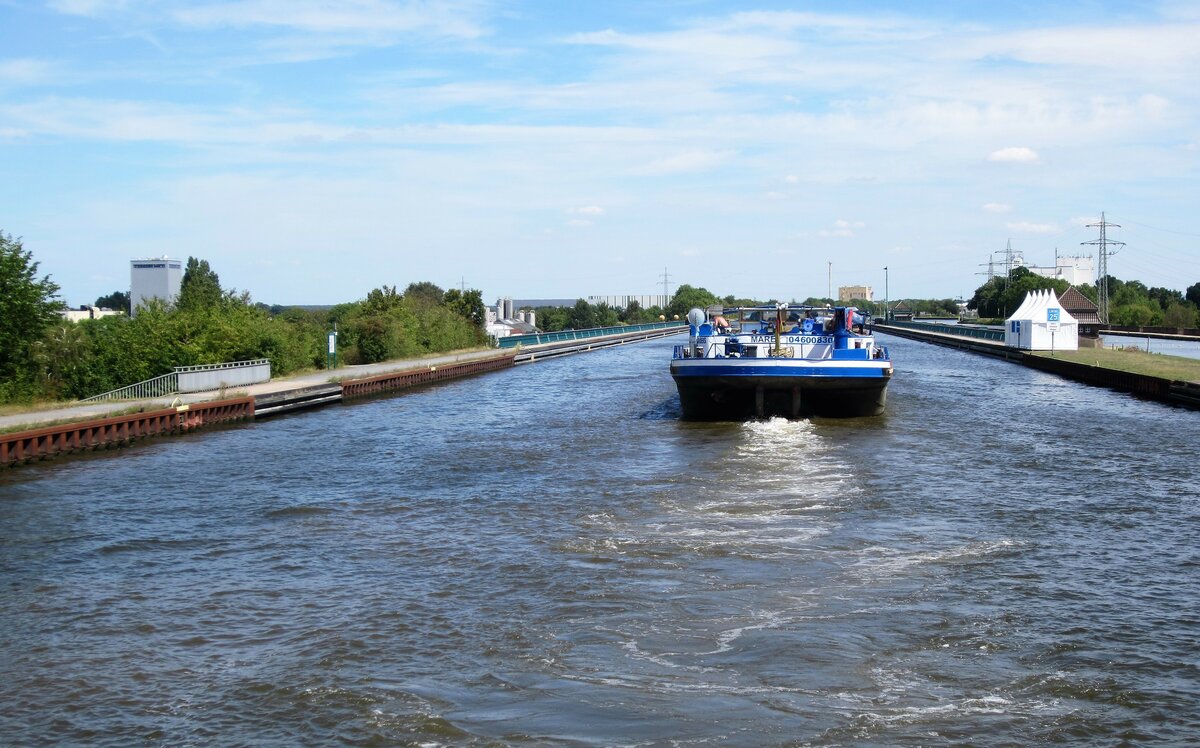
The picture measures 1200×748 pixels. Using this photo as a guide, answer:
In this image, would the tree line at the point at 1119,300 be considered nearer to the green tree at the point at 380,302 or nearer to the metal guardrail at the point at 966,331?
the metal guardrail at the point at 966,331

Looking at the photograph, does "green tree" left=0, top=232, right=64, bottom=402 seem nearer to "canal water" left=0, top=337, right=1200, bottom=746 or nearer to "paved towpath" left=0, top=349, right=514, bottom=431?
"paved towpath" left=0, top=349, right=514, bottom=431

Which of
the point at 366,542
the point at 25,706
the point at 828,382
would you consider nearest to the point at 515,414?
the point at 828,382

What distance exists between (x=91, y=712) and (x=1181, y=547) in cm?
1424

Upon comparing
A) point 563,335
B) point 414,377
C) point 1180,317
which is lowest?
point 414,377

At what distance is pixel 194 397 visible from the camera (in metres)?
34.2

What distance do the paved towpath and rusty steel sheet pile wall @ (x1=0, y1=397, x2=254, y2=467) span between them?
0.55 m

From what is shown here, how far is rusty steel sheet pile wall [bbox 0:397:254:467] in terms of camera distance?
2469 centimetres

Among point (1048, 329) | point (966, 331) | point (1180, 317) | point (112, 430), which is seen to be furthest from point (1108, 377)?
point (1180, 317)

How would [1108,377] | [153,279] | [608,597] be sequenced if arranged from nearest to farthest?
[608,597] → [1108,377] → [153,279]

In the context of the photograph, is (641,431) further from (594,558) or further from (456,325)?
(456,325)

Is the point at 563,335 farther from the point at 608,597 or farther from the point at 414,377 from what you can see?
the point at 608,597

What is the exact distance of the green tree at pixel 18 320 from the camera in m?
33.3

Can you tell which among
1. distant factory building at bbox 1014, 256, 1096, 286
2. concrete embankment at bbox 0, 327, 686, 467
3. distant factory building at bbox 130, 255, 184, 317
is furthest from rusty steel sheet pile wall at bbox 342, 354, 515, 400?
distant factory building at bbox 1014, 256, 1096, 286

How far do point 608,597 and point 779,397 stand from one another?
60.1 feet
